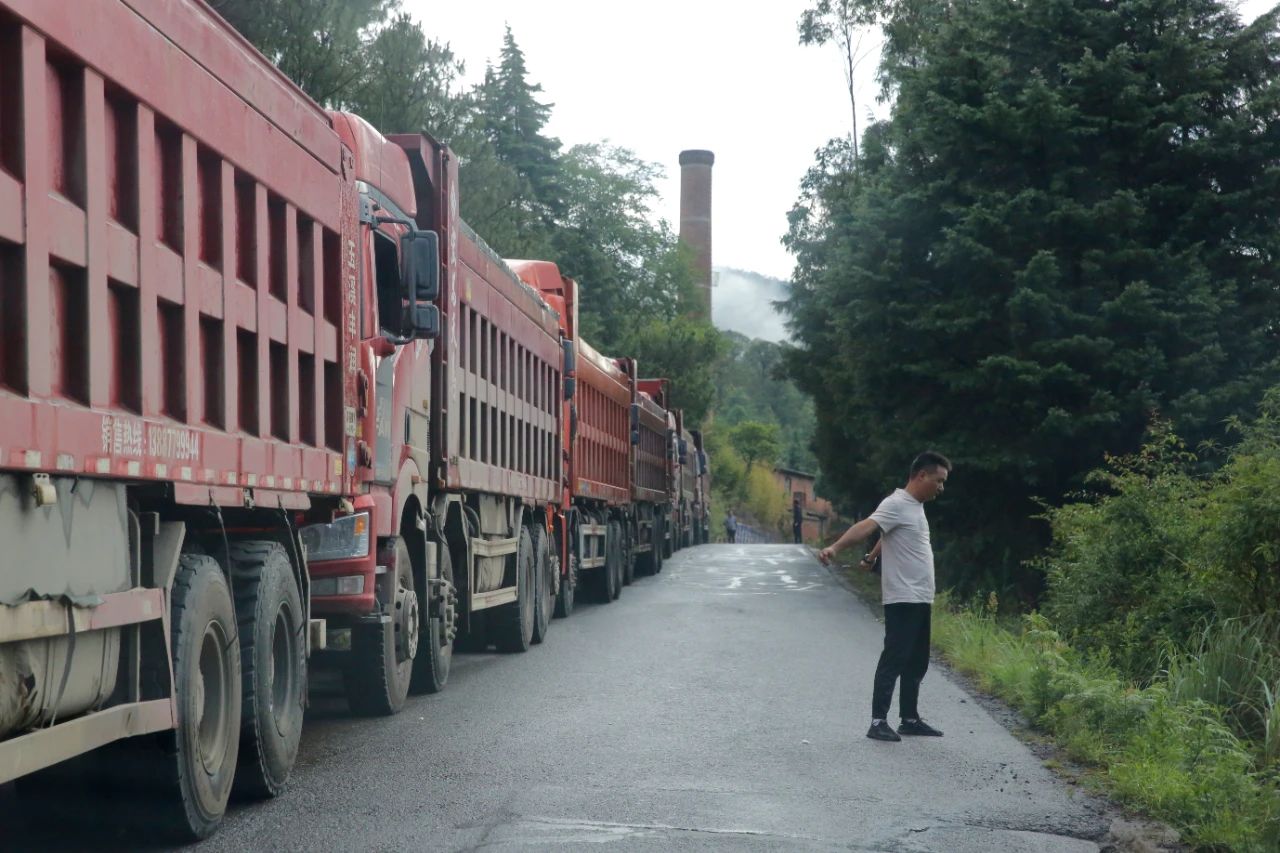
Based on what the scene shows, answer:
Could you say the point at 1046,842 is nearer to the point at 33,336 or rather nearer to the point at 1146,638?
the point at 33,336

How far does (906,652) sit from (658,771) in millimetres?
2304

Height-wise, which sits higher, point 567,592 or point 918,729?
point 567,592

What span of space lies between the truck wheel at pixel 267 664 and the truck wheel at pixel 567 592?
11202 millimetres

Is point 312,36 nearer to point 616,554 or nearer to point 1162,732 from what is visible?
point 616,554

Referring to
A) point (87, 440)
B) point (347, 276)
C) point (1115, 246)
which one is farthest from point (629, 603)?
point (87, 440)

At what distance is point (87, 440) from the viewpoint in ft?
16.5

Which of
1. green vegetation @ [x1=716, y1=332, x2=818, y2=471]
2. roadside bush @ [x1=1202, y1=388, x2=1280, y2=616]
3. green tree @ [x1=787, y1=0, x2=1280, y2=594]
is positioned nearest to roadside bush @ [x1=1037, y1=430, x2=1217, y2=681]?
roadside bush @ [x1=1202, y1=388, x2=1280, y2=616]

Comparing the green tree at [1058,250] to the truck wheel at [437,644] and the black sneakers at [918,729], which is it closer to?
the truck wheel at [437,644]

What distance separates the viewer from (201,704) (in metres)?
6.44

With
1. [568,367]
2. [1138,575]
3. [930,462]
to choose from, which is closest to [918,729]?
[930,462]

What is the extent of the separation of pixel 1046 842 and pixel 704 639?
32.2ft

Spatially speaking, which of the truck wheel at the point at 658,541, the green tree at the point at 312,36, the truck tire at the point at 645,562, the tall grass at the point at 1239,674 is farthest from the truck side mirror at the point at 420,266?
the truck wheel at the point at 658,541

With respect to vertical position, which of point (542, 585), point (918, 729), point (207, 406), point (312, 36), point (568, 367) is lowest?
point (918, 729)

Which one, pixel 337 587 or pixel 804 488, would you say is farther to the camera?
pixel 804 488
